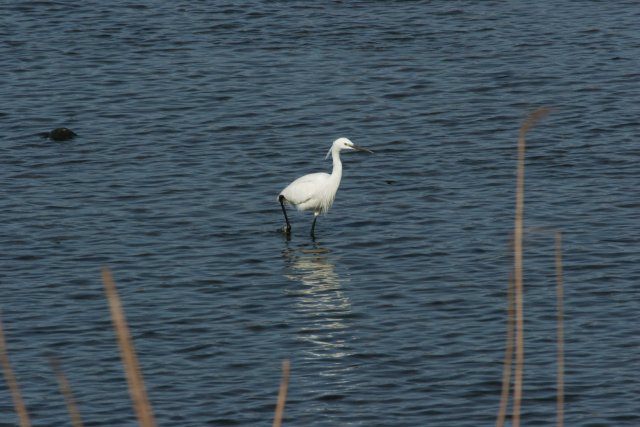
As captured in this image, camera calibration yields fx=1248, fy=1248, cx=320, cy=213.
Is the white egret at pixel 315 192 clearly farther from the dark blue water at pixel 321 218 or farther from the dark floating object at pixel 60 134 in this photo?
the dark floating object at pixel 60 134

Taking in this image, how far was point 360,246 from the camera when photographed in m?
14.3

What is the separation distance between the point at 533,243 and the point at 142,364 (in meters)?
5.20

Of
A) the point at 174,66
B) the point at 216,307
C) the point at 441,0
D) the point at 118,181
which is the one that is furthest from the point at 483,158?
the point at 441,0

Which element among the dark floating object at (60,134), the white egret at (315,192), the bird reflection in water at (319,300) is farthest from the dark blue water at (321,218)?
the white egret at (315,192)

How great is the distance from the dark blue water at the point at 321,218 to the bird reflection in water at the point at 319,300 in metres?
→ 0.04

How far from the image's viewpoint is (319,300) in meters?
12.6

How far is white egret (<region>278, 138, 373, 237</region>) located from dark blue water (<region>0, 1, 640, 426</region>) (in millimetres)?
390

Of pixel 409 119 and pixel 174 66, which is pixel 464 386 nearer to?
pixel 409 119

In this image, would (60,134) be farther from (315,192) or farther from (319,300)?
(319,300)

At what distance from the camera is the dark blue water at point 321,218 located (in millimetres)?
10320

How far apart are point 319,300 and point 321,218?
3.53m

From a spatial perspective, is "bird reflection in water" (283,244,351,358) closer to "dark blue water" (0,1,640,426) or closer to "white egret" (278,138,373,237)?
"dark blue water" (0,1,640,426)

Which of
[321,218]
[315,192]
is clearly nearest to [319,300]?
[315,192]

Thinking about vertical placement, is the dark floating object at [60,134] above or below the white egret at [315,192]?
below
